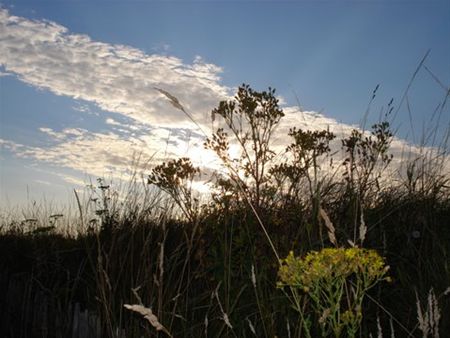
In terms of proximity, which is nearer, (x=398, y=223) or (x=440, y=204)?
(x=398, y=223)

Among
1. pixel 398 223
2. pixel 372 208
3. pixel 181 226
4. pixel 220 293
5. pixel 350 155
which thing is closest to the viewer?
pixel 220 293

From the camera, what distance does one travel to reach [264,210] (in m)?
4.95

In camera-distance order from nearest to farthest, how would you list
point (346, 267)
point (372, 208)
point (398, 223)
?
point (346, 267), point (398, 223), point (372, 208)

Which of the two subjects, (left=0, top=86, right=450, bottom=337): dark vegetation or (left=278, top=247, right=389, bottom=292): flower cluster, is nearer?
(left=278, top=247, right=389, bottom=292): flower cluster

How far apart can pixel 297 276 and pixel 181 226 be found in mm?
4013

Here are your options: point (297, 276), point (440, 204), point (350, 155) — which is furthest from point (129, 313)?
point (440, 204)

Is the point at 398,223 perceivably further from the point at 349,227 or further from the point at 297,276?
the point at 297,276

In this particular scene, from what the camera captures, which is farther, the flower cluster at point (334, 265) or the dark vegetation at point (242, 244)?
the dark vegetation at point (242, 244)

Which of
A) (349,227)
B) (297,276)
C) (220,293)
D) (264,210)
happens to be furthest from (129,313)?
(297,276)

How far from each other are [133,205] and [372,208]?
2.62 m

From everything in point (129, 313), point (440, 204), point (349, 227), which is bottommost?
point (129, 313)

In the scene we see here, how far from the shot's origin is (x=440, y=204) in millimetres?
5309

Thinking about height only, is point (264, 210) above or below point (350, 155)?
below

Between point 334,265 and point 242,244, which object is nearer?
point 334,265
